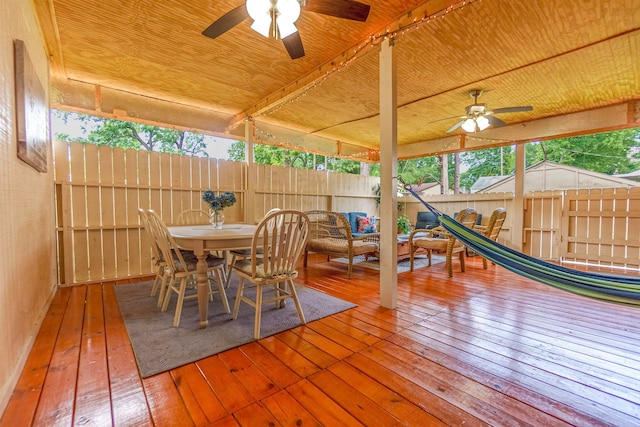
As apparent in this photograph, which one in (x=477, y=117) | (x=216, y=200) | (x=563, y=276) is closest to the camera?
(x=563, y=276)

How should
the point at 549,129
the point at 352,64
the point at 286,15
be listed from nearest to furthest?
the point at 286,15
the point at 352,64
the point at 549,129

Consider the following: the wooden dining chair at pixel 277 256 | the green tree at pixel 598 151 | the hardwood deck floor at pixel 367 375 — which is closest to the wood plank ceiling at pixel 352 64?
the wooden dining chair at pixel 277 256

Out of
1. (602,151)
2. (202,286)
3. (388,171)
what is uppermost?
(602,151)

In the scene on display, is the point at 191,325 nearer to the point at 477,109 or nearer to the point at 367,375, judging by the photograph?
the point at 367,375

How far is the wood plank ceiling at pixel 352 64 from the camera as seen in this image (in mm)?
2275

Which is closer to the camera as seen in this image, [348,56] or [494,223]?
[348,56]

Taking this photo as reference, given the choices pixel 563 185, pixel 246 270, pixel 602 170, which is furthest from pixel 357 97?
pixel 602 170

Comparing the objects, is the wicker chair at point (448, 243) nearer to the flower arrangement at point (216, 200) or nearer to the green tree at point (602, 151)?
the flower arrangement at point (216, 200)

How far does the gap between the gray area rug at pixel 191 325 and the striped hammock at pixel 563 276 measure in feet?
4.08

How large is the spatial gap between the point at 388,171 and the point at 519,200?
4025mm

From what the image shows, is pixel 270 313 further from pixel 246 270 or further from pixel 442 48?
pixel 442 48

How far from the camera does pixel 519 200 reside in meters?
5.06

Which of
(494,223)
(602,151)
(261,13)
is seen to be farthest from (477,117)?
(602,151)

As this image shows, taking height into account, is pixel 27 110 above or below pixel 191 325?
above
